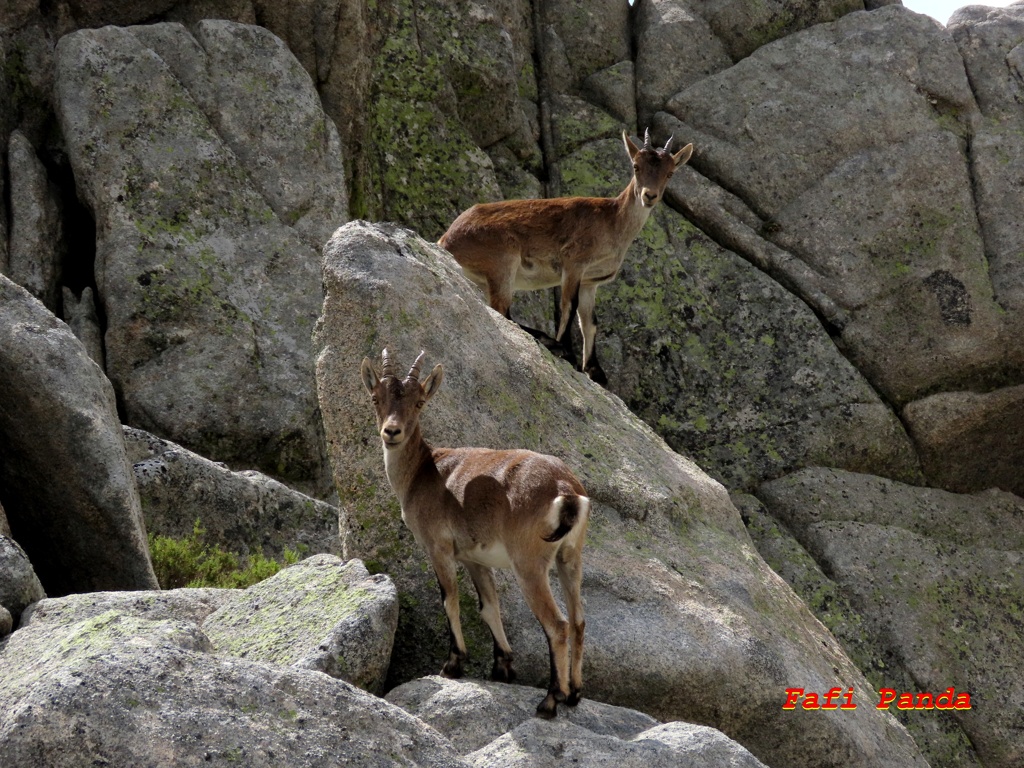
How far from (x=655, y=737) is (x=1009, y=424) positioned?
543 inches

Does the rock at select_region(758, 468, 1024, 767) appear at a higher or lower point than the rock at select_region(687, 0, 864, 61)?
lower

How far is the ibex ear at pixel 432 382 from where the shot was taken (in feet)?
A: 31.8

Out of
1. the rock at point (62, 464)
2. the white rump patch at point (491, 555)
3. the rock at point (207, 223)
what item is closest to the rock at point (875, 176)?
the rock at point (207, 223)

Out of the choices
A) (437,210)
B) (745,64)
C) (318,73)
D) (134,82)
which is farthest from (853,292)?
(134,82)

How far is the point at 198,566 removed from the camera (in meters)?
12.1

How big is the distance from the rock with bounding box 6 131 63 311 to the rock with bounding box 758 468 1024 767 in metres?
10.0

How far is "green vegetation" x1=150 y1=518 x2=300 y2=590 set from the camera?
39.4ft

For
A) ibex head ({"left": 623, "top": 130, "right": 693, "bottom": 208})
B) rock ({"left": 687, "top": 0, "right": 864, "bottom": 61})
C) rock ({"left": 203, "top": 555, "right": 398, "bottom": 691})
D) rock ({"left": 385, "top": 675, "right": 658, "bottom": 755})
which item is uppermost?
rock ({"left": 687, "top": 0, "right": 864, "bottom": 61})

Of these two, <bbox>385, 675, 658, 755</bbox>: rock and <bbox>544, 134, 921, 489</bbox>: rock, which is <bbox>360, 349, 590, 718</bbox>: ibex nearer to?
<bbox>385, 675, 658, 755</bbox>: rock

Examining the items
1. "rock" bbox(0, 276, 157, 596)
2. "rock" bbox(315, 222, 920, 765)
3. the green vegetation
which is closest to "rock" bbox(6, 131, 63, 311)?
the green vegetation

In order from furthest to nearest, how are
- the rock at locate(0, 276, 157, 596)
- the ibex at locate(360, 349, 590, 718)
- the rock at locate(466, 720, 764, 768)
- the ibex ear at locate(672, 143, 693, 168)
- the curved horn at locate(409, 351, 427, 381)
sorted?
the ibex ear at locate(672, 143, 693, 168) < the rock at locate(0, 276, 157, 596) < the curved horn at locate(409, 351, 427, 381) < the ibex at locate(360, 349, 590, 718) < the rock at locate(466, 720, 764, 768)

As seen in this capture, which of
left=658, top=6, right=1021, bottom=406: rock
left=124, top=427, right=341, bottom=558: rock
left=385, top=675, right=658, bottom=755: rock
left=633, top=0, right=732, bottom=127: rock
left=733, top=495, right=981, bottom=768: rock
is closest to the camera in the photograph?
left=385, top=675, right=658, bottom=755: rock

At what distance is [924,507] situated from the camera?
19.2 meters

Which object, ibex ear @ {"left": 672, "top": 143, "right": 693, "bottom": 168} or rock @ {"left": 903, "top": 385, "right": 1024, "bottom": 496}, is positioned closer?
ibex ear @ {"left": 672, "top": 143, "right": 693, "bottom": 168}
